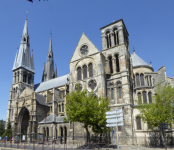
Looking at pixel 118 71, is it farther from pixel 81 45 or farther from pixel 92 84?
pixel 81 45

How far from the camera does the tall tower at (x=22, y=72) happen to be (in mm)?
54844

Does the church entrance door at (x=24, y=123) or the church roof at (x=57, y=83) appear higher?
the church roof at (x=57, y=83)

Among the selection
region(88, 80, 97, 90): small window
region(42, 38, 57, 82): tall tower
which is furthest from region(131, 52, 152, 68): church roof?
region(42, 38, 57, 82): tall tower

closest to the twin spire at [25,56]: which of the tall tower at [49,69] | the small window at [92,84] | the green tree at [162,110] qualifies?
the tall tower at [49,69]

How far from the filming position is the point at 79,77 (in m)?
34.0

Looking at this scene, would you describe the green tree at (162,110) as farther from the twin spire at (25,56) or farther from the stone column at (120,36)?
the twin spire at (25,56)

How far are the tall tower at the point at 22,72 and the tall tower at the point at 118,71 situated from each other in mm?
35172

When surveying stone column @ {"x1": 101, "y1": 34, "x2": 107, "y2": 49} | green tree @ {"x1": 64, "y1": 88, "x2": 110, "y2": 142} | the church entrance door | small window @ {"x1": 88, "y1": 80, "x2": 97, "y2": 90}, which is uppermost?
stone column @ {"x1": 101, "y1": 34, "x2": 107, "y2": 49}

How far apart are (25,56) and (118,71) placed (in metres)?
43.0

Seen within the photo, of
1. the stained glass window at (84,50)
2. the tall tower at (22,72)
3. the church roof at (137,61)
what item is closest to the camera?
the church roof at (137,61)

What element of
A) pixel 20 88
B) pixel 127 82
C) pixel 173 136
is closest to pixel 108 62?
pixel 127 82

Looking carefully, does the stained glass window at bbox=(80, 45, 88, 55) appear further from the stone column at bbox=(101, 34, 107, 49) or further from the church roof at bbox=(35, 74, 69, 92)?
the church roof at bbox=(35, 74, 69, 92)

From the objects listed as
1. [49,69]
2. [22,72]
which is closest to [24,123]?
[22,72]

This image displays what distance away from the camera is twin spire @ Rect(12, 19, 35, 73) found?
60.0 meters
